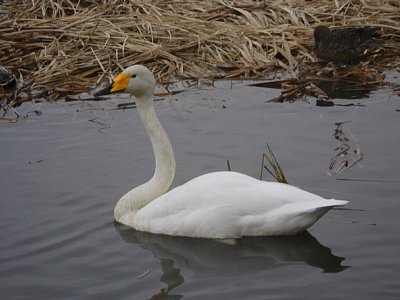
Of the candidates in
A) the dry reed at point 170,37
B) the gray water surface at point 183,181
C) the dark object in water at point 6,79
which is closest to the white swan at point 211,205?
the gray water surface at point 183,181

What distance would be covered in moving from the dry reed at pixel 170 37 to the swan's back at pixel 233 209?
13.8ft

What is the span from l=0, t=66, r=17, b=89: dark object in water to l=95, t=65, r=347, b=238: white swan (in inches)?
153

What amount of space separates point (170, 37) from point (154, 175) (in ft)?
15.6

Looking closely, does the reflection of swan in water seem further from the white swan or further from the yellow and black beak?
the yellow and black beak

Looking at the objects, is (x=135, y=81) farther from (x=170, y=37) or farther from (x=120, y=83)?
(x=170, y=37)

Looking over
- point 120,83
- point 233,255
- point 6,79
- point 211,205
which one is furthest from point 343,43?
point 233,255

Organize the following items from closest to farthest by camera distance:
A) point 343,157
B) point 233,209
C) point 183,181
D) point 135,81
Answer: point 233,209 → point 135,81 → point 183,181 → point 343,157

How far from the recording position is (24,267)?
596cm

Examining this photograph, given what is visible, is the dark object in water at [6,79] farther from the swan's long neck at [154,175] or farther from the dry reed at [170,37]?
the swan's long neck at [154,175]

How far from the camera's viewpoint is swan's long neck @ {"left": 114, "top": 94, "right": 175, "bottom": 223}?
6.75 m

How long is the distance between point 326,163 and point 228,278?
7.86ft

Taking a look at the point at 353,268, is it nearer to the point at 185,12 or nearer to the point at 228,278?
the point at 228,278

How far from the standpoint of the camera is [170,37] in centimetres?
1127

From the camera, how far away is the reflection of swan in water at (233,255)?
5.71 meters
